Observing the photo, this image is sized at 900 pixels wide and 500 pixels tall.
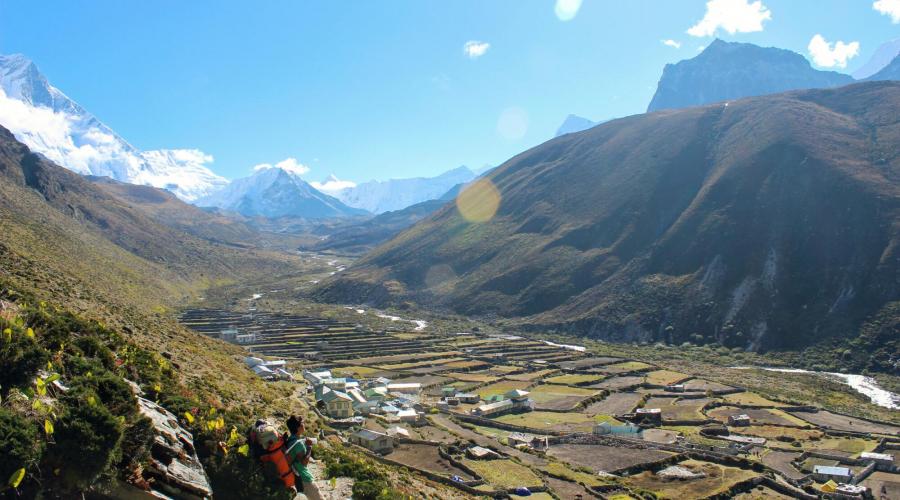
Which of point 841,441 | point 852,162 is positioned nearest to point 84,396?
point 841,441

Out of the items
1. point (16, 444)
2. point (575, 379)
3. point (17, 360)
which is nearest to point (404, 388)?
point (575, 379)

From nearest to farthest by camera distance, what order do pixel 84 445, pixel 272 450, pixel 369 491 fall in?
1. pixel 84 445
2. pixel 272 450
3. pixel 369 491

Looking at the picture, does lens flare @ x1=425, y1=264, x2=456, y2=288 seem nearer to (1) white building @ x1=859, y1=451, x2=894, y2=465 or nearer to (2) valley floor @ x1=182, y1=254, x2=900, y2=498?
(2) valley floor @ x1=182, y1=254, x2=900, y2=498

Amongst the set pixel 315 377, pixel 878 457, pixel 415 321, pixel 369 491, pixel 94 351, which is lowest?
pixel 878 457

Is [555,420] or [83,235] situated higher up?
[83,235]

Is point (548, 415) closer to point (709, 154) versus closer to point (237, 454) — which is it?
point (237, 454)

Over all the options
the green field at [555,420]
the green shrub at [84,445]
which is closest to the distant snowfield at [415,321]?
the green field at [555,420]

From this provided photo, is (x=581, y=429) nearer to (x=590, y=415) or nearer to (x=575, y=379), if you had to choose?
(x=590, y=415)
